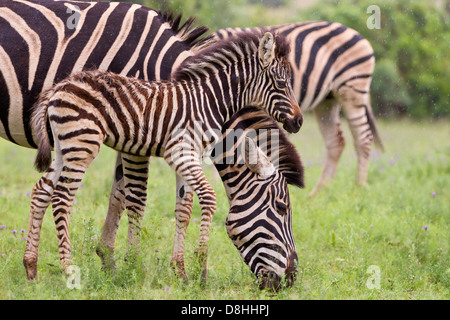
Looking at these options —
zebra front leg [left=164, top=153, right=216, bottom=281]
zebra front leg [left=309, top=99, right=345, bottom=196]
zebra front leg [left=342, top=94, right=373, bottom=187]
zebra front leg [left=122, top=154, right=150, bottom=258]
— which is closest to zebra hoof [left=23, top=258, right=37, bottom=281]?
zebra front leg [left=122, top=154, right=150, bottom=258]

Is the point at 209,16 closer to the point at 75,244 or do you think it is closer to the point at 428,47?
the point at 428,47

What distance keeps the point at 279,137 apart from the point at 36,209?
2292 mm

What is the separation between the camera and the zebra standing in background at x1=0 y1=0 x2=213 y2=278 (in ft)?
20.2

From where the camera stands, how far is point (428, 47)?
19422 millimetres

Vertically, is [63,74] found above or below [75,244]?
above

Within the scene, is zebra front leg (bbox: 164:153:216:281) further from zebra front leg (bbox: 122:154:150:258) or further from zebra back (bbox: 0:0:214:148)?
zebra back (bbox: 0:0:214:148)

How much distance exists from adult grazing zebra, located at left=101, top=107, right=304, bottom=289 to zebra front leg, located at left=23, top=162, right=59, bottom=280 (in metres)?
1.16

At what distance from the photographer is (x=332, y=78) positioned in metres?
Result: 10.5

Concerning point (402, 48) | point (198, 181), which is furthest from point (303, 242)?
point (402, 48)

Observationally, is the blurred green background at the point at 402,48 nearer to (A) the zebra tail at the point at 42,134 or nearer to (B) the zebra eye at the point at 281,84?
(B) the zebra eye at the point at 281,84

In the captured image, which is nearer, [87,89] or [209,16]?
[87,89]
